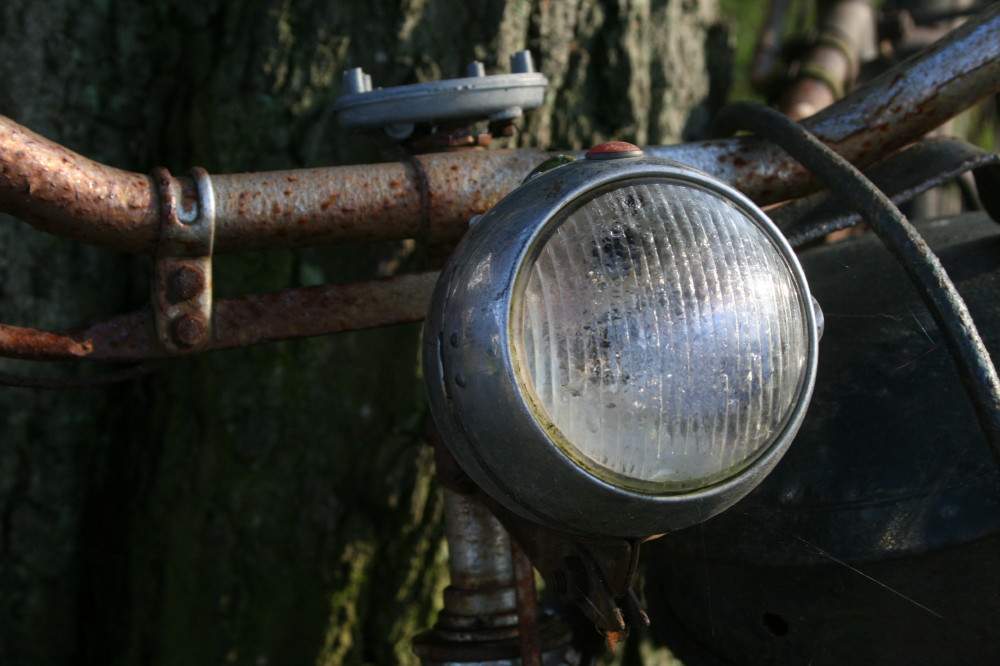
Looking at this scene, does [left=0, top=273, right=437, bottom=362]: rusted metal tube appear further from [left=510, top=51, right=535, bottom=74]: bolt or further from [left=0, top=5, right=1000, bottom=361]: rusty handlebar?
[left=510, top=51, right=535, bottom=74]: bolt

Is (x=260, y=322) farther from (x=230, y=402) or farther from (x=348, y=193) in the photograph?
(x=230, y=402)

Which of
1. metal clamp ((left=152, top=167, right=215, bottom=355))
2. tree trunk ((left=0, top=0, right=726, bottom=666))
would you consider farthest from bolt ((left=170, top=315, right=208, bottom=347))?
tree trunk ((left=0, top=0, right=726, bottom=666))

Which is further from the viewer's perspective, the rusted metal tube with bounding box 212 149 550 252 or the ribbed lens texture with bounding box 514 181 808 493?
the rusted metal tube with bounding box 212 149 550 252

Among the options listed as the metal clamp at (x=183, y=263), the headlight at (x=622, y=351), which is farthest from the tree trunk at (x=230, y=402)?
the headlight at (x=622, y=351)

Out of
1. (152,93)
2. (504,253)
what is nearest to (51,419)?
(152,93)

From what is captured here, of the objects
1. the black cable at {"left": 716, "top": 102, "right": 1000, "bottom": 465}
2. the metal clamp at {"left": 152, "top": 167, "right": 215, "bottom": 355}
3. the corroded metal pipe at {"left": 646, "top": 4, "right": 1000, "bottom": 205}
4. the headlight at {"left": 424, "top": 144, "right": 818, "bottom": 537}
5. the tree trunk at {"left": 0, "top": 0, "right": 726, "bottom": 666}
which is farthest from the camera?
the tree trunk at {"left": 0, "top": 0, "right": 726, "bottom": 666}

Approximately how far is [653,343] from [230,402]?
107 cm

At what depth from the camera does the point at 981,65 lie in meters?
1.07

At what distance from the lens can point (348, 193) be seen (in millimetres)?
994

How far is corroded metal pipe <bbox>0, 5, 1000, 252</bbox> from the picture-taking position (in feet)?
2.88

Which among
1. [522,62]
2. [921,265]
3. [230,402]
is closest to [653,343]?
[921,265]

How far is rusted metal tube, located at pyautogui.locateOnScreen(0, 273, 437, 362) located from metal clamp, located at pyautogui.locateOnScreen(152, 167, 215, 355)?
2 centimetres

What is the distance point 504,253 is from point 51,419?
1.16m

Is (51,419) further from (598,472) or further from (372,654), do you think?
(598,472)
